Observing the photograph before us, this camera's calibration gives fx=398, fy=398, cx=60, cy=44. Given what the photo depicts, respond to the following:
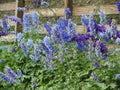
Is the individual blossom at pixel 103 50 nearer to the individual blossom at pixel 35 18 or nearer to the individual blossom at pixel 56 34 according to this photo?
the individual blossom at pixel 56 34

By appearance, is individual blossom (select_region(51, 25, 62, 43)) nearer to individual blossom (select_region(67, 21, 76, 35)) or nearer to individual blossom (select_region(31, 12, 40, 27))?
individual blossom (select_region(67, 21, 76, 35))

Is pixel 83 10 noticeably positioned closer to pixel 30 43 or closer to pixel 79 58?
pixel 30 43

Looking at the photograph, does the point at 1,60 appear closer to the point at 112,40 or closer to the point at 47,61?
the point at 47,61

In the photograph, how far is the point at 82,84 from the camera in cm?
Answer: 327

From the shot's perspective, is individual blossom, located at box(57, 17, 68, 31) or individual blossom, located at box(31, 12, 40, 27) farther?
individual blossom, located at box(31, 12, 40, 27)

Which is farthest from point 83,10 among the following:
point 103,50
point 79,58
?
point 103,50

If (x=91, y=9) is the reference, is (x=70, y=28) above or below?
above

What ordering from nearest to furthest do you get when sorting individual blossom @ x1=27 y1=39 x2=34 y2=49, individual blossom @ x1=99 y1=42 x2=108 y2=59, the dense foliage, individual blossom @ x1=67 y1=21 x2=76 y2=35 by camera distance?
1. individual blossom @ x1=99 y1=42 x2=108 y2=59
2. the dense foliage
3. individual blossom @ x1=67 y1=21 x2=76 y2=35
4. individual blossom @ x1=27 y1=39 x2=34 y2=49

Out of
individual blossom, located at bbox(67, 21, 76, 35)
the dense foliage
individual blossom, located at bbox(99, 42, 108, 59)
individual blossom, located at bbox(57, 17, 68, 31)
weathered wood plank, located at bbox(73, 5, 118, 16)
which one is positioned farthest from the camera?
weathered wood plank, located at bbox(73, 5, 118, 16)

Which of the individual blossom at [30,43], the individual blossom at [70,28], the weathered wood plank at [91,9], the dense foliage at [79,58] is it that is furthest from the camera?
the weathered wood plank at [91,9]

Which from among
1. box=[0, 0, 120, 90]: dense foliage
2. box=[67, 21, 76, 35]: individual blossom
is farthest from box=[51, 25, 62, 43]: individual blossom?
box=[67, 21, 76, 35]: individual blossom

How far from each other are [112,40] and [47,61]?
0.58 metres

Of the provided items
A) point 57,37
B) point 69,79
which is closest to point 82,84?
point 69,79

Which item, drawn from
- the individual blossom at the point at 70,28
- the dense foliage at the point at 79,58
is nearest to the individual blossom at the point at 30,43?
the dense foliage at the point at 79,58
